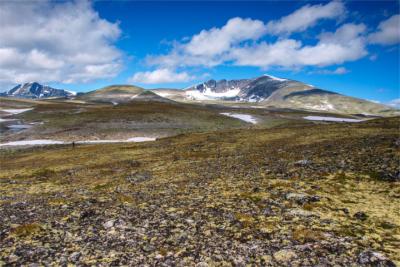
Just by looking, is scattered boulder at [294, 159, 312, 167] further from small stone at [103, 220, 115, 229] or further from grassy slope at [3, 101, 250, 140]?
grassy slope at [3, 101, 250, 140]

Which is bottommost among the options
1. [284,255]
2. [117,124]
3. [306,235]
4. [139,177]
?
[117,124]

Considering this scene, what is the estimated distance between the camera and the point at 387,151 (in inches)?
1046

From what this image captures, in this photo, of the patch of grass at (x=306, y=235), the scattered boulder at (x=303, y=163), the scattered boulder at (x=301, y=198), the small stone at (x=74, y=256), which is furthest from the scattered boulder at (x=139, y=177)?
the patch of grass at (x=306, y=235)

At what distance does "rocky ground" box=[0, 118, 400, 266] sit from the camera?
10.6 metres

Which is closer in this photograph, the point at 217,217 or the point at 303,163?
the point at 217,217

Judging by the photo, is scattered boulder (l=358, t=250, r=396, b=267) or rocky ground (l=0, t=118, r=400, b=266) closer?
scattered boulder (l=358, t=250, r=396, b=267)

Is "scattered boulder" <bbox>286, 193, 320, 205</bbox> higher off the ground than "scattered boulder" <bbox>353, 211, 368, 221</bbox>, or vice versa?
"scattered boulder" <bbox>353, 211, 368, 221</bbox>

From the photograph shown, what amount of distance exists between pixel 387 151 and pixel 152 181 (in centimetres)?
1957

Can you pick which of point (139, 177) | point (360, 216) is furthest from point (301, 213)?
point (139, 177)

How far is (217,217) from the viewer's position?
46.4ft

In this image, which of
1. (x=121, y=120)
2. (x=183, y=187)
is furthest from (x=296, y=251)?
(x=121, y=120)

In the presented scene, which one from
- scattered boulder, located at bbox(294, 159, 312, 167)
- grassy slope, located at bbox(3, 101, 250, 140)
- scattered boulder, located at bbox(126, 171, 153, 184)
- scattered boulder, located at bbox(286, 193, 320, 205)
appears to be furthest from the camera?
grassy slope, located at bbox(3, 101, 250, 140)

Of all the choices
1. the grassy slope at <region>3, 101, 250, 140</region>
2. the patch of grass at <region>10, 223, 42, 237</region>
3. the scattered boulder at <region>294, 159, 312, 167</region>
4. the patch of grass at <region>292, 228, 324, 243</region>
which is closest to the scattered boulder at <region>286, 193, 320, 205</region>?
the patch of grass at <region>292, 228, 324, 243</region>

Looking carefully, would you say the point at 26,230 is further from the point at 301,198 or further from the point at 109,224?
the point at 301,198
